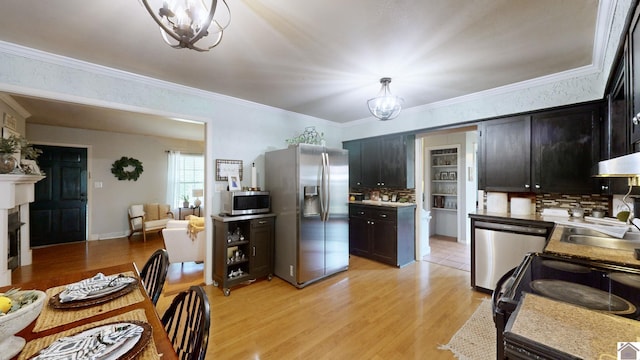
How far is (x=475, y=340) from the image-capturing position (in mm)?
2180

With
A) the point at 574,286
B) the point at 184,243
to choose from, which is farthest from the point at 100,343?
the point at 184,243

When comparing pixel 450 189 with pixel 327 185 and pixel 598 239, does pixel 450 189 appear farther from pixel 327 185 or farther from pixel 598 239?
pixel 598 239

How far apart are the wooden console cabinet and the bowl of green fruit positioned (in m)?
2.17

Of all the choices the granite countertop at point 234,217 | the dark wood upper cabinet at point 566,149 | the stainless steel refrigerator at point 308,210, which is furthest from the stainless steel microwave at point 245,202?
the dark wood upper cabinet at point 566,149

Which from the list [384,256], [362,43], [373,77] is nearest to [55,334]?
[362,43]

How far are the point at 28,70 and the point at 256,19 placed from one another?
2.22 meters

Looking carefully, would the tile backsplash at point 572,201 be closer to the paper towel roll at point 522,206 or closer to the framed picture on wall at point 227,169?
the paper towel roll at point 522,206

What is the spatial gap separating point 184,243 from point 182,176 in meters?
3.79

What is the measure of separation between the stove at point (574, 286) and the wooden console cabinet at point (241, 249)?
109 inches

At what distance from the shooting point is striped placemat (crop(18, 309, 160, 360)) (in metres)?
0.88

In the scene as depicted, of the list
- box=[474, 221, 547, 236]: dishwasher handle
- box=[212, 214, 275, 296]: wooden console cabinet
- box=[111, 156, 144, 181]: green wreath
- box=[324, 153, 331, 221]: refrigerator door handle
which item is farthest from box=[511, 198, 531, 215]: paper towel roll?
box=[111, 156, 144, 181]: green wreath

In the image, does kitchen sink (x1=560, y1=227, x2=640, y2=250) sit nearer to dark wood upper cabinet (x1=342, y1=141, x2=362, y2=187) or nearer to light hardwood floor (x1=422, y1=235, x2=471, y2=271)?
light hardwood floor (x1=422, y1=235, x2=471, y2=271)

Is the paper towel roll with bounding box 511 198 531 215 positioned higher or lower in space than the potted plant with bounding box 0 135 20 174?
lower

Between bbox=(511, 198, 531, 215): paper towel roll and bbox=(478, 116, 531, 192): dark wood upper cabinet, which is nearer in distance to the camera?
bbox=(478, 116, 531, 192): dark wood upper cabinet
